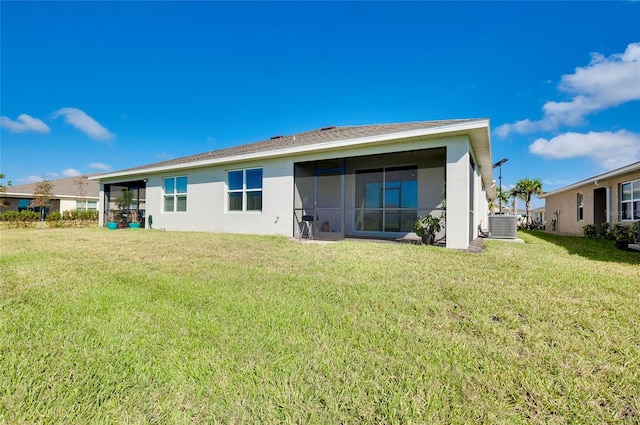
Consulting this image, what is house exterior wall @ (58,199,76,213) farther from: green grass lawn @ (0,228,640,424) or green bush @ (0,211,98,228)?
green grass lawn @ (0,228,640,424)

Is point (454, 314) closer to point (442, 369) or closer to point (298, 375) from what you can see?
point (442, 369)

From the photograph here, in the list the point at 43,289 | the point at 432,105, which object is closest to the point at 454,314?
the point at 43,289

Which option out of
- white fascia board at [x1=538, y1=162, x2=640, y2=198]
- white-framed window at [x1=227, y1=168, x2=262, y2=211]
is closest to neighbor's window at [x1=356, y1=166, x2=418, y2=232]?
white-framed window at [x1=227, y1=168, x2=262, y2=211]

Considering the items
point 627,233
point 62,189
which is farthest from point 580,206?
point 62,189

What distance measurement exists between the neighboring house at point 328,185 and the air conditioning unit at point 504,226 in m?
0.69

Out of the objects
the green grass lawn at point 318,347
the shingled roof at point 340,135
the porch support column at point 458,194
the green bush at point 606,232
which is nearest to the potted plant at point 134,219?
the shingled roof at point 340,135

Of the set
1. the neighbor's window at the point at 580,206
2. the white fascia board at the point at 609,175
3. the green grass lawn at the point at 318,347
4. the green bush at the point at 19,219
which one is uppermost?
the white fascia board at the point at 609,175

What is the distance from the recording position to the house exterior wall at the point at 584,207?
11.5 metres

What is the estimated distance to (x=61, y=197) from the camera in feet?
79.6

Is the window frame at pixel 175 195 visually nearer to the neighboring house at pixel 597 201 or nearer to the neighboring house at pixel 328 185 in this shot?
the neighboring house at pixel 328 185

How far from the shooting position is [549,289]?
363 centimetres

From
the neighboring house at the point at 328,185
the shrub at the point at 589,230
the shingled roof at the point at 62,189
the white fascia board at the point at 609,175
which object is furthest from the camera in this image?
the shingled roof at the point at 62,189

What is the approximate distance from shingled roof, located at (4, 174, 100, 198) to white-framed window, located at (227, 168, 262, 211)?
21.0m

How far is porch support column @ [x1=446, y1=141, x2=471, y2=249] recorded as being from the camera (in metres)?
6.88
